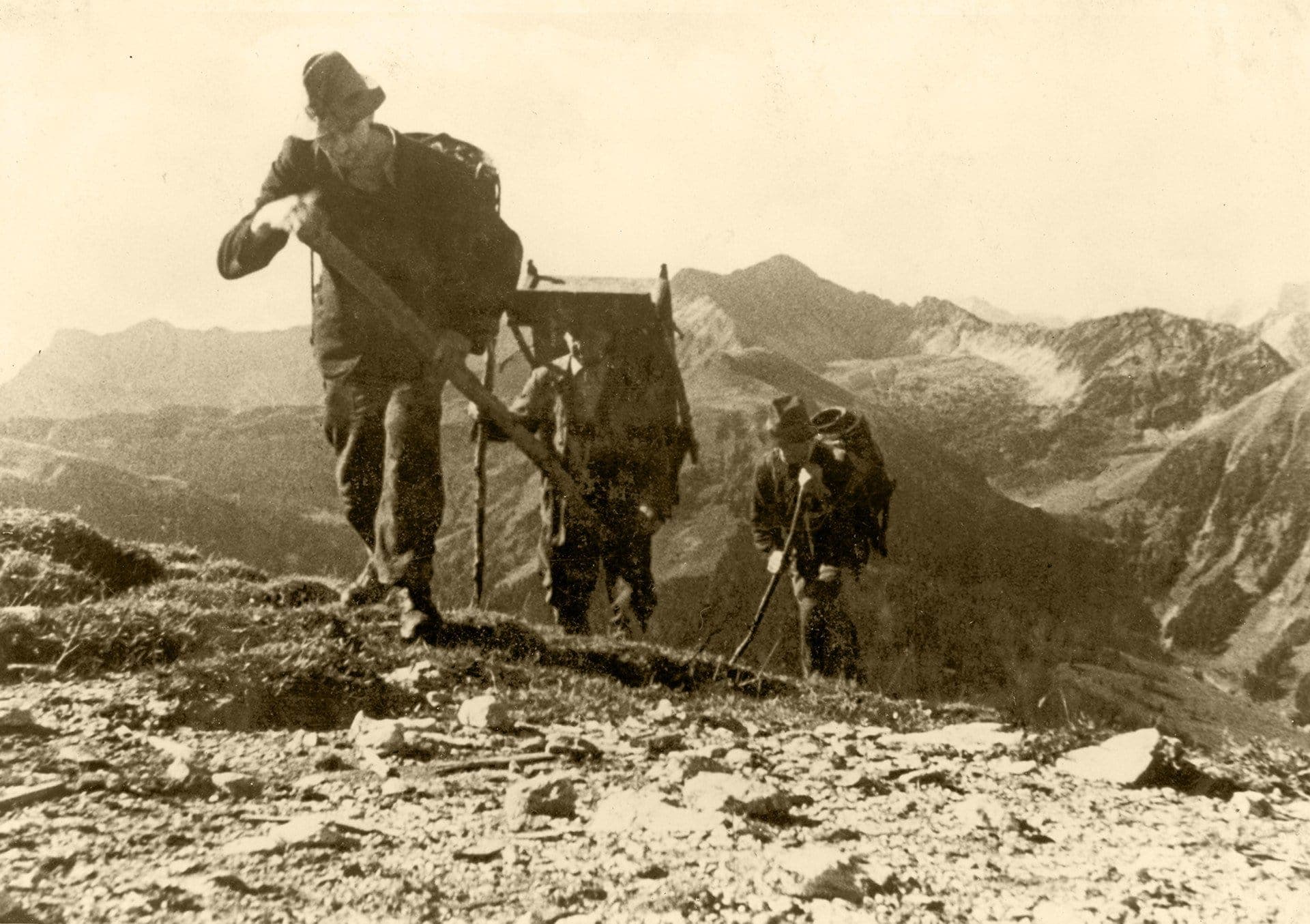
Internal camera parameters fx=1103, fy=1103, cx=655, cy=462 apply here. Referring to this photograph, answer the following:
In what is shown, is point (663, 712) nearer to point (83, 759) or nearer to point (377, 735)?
point (377, 735)

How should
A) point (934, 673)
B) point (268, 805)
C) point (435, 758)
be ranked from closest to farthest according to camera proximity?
point (268, 805) < point (435, 758) < point (934, 673)

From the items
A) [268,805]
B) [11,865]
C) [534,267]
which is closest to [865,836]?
[268,805]

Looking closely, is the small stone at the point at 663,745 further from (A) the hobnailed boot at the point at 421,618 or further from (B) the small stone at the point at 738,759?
(A) the hobnailed boot at the point at 421,618

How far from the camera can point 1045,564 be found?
90.0ft

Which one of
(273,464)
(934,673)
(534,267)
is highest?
(534,267)

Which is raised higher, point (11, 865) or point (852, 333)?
point (852, 333)

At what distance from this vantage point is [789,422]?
752 centimetres

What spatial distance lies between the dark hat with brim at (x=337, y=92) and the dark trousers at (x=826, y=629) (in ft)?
14.3

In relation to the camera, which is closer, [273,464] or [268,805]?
[268,805]

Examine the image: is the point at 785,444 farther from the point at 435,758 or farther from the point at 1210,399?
the point at 1210,399

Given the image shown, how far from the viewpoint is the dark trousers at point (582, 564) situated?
24.2ft

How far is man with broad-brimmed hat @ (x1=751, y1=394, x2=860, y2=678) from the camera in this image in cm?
748

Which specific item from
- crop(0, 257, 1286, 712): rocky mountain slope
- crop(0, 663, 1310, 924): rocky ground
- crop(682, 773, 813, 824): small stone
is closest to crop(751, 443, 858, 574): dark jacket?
crop(0, 257, 1286, 712): rocky mountain slope

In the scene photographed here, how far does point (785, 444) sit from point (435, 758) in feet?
16.0
